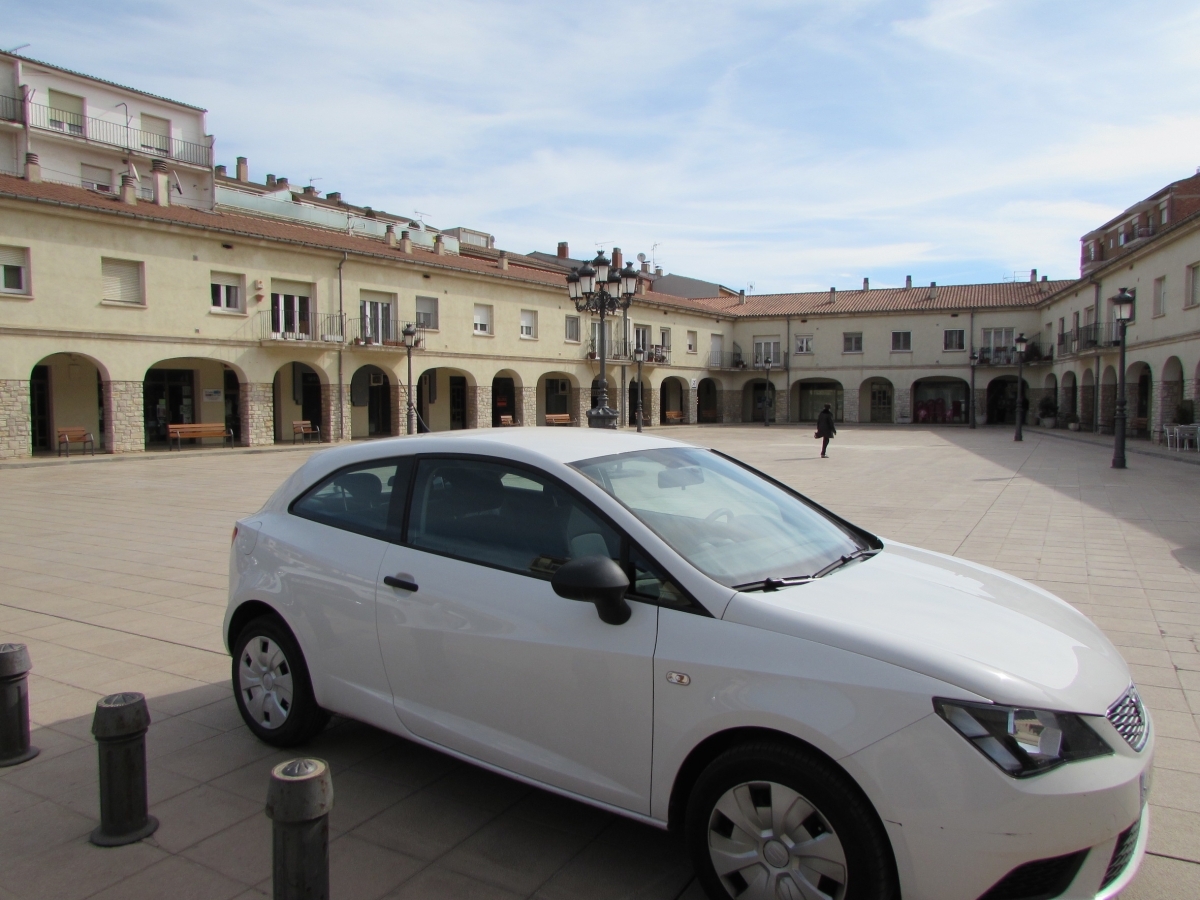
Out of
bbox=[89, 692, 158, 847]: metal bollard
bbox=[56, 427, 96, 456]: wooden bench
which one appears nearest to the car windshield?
bbox=[89, 692, 158, 847]: metal bollard

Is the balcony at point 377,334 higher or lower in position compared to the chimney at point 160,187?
lower

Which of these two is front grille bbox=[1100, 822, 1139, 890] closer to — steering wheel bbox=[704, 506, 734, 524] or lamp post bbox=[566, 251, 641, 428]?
steering wheel bbox=[704, 506, 734, 524]

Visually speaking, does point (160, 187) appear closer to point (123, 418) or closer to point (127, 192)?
point (127, 192)

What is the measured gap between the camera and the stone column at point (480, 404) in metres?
35.8

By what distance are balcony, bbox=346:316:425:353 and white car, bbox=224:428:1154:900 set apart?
90.5 feet

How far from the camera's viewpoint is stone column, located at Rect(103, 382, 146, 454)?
2458 cm

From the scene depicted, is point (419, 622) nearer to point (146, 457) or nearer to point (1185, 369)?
point (146, 457)

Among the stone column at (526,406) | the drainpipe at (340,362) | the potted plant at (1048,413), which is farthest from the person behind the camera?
the potted plant at (1048,413)

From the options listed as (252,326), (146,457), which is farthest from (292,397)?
(146,457)

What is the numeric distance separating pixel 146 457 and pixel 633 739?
2471cm

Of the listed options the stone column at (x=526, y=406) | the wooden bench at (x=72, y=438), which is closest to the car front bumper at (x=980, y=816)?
the wooden bench at (x=72, y=438)

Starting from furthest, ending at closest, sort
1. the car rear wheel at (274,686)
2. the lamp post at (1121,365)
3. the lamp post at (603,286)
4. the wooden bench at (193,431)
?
the wooden bench at (193,431) < the lamp post at (1121,365) < the lamp post at (603,286) < the car rear wheel at (274,686)

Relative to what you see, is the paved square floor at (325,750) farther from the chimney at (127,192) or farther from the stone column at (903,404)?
the stone column at (903,404)

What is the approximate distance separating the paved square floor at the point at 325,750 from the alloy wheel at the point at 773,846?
33cm
